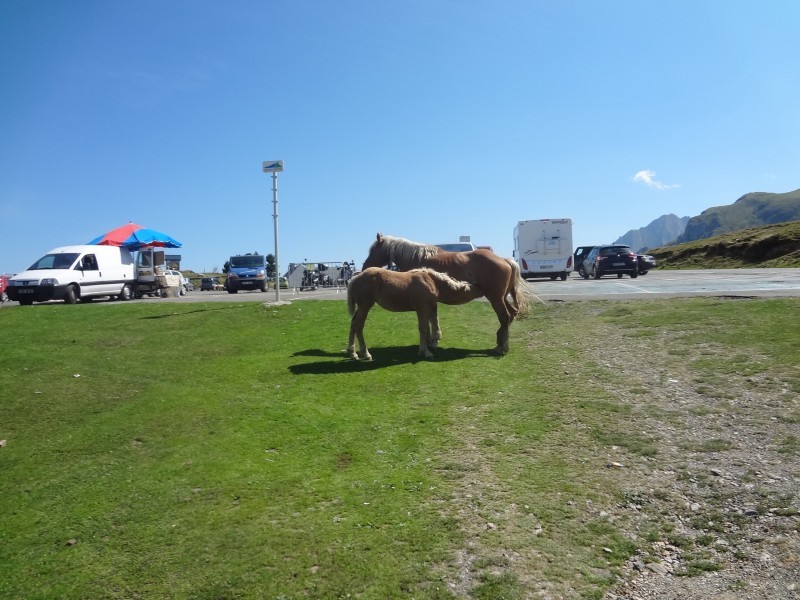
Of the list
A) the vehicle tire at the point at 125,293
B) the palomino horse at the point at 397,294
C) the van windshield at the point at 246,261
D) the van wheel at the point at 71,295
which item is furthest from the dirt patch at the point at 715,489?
the van windshield at the point at 246,261

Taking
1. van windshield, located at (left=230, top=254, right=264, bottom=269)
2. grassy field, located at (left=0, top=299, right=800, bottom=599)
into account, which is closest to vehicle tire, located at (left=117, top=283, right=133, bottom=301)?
van windshield, located at (left=230, top=254, right=264, bottom=269)

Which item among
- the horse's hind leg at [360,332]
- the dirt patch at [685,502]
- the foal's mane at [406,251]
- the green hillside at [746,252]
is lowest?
the dirt patch at [685,502]

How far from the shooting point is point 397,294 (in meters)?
10.2

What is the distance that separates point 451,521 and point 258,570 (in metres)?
1.46

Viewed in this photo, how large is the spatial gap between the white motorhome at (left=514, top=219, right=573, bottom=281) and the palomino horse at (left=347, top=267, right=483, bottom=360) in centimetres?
2335

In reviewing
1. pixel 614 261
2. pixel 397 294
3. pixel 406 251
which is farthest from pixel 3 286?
pixel 397 294

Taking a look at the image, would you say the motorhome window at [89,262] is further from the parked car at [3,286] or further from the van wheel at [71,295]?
the parked car at [3,286]

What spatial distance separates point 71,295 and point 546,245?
2316 cm

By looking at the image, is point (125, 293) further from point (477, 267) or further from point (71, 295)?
point (477, 267)

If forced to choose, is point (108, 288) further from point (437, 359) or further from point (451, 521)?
point (451, 521)

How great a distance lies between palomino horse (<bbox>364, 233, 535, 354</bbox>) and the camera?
10828mm

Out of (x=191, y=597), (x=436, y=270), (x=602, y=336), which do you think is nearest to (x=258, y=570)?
(x=191, y=597)

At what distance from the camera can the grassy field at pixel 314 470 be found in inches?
161

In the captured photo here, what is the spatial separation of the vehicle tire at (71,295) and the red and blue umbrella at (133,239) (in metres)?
3.52
